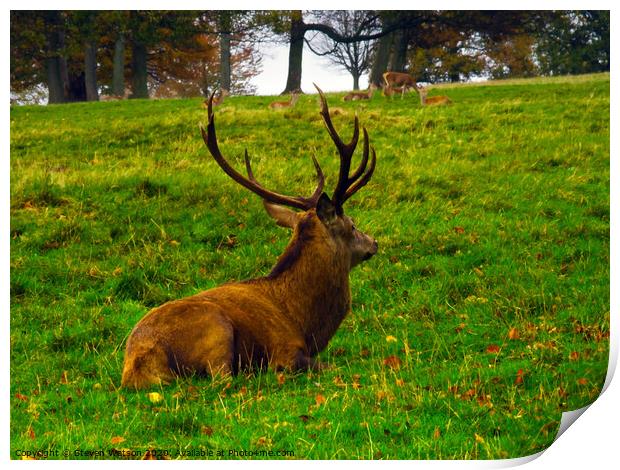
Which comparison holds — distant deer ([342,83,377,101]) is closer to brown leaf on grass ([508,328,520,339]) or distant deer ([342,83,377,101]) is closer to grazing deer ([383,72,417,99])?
grazing deer ([383,72,417,99])

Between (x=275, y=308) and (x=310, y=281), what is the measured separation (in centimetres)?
23

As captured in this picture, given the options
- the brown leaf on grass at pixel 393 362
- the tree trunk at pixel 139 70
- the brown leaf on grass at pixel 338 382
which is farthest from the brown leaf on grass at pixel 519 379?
the tree trunk at pixel 139 70

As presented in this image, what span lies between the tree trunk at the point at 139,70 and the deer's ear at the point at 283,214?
1.40 metres

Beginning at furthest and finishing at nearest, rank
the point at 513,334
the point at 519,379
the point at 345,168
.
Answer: the point at 513,334, the point at 345,168, the point at 519,379

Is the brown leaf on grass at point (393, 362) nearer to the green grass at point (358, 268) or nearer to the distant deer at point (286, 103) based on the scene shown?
the green grass at point (358, 268)

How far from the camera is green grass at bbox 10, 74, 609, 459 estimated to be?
3.47 m

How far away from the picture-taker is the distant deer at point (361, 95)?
214 inches

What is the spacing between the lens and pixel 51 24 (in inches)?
180

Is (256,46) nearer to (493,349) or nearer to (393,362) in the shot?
(393,362)

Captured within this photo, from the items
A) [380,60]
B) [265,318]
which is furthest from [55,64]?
[265,318]

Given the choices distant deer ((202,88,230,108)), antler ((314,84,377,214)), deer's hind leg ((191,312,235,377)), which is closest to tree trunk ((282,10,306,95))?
distant deer ((202,88,230,108))

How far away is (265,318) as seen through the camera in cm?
411
